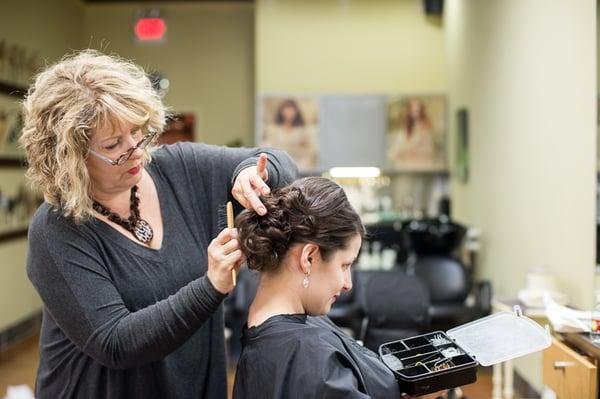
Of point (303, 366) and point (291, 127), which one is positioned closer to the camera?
point (303, 366)

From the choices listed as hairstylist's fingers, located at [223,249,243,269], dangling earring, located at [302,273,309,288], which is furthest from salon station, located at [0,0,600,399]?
hairstylist's fingers, located at [223,249,243,269]

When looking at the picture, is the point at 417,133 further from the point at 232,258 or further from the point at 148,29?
the point at 232,258

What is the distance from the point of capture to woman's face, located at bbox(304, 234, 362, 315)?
4.63ft

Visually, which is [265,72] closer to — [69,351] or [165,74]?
[165,74]

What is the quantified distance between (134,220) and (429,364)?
28.1 inches

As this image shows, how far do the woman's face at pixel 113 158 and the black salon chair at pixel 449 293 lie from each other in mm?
3016

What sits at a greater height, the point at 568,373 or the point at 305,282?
the point at 305,282

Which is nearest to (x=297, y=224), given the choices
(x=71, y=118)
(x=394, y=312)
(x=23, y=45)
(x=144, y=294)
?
(x=144, y=294)

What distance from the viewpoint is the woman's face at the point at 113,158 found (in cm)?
141

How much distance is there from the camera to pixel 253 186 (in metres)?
1.45

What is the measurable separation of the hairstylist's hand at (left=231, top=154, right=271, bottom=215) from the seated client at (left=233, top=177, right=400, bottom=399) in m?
0.02

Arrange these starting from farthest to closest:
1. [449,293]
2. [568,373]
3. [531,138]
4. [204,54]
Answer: [204,54], [449,293], [531,138], [568,373]

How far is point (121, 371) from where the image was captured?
Answer: 1501mm

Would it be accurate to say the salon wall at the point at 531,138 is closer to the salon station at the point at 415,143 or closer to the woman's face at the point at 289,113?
the salon station at the point at 415,143
